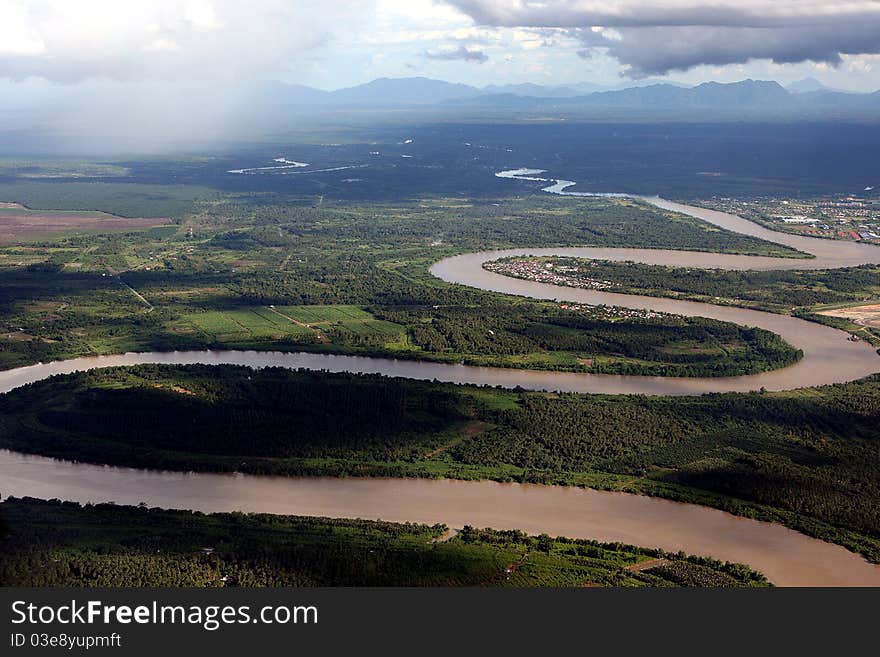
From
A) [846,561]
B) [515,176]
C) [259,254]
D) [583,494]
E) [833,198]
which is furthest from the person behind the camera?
[515,176]

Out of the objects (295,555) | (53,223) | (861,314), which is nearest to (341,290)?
(861,314)

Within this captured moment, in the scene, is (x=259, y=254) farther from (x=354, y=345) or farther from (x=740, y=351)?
(x=740, y=351)

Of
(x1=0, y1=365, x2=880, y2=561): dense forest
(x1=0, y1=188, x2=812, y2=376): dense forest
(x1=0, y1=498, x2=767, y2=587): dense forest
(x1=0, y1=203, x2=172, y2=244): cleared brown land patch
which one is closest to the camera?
(x1=0, y1=498, x2=767, y2=587): dense forest

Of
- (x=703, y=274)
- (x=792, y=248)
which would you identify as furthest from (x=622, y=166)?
(x=703, y=274)

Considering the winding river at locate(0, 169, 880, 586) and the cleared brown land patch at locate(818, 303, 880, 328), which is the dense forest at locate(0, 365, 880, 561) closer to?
the winding river at locate(0, 169, 880, 586)

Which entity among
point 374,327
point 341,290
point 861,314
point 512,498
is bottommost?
point 512,498

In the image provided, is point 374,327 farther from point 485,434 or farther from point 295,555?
point 295,555

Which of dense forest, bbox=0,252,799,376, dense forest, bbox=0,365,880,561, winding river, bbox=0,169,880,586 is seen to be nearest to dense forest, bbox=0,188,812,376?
dense forest, bbox=0,252,799,376
